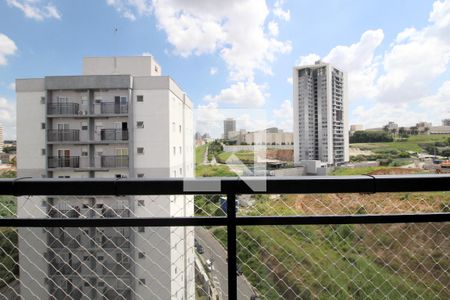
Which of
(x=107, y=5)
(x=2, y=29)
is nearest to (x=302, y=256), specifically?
(x=107, y=5)

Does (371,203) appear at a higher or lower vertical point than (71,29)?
lower

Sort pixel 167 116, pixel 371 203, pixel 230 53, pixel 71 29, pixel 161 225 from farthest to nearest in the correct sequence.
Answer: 1. pixel 71 29
2. pixel 167 116
3. pixel 230 53
4. pixel 371 203
5. pixel 161 225

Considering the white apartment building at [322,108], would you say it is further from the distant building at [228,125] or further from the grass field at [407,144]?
the distant building at [228,125]

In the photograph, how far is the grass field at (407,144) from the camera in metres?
2.75

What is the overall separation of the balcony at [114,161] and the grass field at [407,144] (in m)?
4.09

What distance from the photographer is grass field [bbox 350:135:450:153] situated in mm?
2746

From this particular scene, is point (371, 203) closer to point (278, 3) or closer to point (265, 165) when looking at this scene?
point (265, 165)

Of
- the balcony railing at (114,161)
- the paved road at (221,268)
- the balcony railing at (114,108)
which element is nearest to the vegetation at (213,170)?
the paved road at (221,268)

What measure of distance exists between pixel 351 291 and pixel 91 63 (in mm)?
5740

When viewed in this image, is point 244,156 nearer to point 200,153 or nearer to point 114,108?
point 200,153

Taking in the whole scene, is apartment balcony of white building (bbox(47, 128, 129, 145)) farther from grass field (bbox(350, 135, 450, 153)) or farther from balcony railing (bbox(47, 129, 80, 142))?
grass field (bbox(350, 135, 450, 153))

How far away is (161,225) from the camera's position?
72 cm

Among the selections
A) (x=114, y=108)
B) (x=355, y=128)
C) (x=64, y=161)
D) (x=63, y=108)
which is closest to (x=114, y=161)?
(x=64, y=161)

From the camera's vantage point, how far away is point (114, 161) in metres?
5.48
